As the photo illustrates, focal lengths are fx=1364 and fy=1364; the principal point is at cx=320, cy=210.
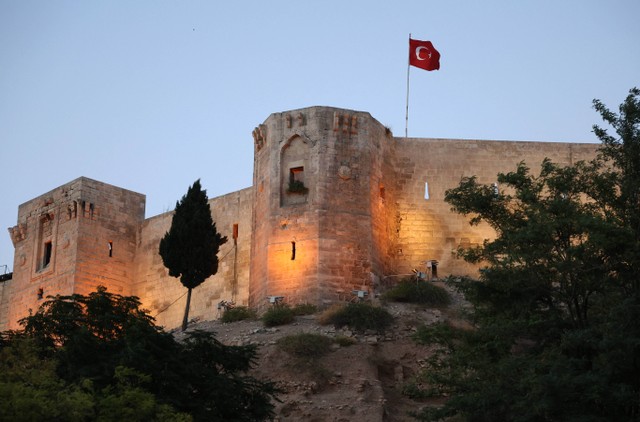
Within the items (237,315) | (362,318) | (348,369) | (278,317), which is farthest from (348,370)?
(237,315)

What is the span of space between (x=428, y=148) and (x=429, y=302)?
5986mm

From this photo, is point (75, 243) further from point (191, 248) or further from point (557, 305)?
point (557, 305)

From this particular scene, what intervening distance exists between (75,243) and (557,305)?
19409 millimetres

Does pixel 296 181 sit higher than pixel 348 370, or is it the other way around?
pixel 296 181

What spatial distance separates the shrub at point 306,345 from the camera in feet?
102

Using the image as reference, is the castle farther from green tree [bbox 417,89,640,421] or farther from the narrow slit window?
green tree [bbox 417,89,640,421]

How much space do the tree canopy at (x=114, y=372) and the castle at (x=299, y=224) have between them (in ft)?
30.7

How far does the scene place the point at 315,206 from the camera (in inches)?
1390

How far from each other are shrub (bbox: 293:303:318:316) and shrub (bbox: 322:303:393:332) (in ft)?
3.64

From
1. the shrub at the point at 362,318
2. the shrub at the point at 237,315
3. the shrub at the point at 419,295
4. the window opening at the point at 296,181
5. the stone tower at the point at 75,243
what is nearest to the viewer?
→ the shrub at the point at 362,318

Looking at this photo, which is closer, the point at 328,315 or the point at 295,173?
the point at 328,315

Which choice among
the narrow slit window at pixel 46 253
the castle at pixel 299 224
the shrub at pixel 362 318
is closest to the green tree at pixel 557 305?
the shrub at pixel 362 318

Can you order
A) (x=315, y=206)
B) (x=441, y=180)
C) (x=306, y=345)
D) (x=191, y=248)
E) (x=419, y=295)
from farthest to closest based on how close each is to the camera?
(x=441, y=180) < (x=191, y=248) < (x=315, y=206) < (x=419, y=295) < (x=306, y=345)

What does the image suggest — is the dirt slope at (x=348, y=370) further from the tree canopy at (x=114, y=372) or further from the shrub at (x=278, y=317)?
the tree canopy at (x=114, y=372)
